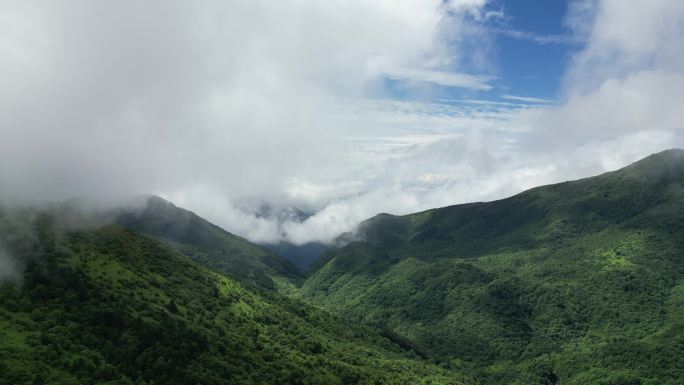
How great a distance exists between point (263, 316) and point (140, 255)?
50933 mm

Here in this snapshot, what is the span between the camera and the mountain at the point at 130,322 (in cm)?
9306

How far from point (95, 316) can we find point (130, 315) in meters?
8.29

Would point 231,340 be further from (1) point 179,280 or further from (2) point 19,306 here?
(2) point 19,306

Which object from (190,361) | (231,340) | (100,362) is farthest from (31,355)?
(231,340)

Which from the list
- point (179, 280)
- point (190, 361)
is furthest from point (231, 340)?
point (179, 280)

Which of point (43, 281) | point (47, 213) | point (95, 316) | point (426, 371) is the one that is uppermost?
point (47, 213)

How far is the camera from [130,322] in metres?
109

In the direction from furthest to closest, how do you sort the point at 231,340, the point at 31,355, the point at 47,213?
1. the point at 47,213
2. the point at 231,340
3. the point at 31,355

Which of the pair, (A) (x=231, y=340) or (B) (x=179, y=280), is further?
(B) (x=179, y=280)

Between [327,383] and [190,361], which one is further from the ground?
[190,361]

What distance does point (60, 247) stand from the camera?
12575 cm

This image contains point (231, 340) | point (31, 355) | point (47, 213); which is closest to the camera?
point (31, 355)

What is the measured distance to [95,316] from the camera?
10550 cm

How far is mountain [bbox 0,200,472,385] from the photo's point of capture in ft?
305
